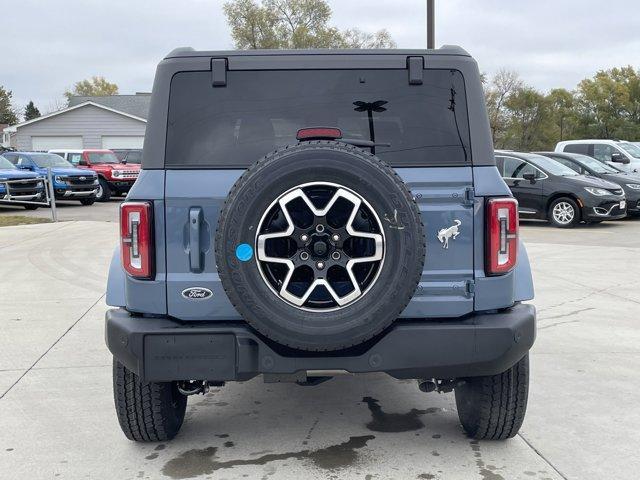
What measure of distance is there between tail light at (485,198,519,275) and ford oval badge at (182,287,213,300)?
4.28 ft

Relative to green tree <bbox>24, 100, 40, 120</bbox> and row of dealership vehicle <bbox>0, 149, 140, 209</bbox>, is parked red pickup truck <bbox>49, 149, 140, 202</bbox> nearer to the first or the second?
row of dealership vehicle <bbox>0, 149, 140, 209</bbox>

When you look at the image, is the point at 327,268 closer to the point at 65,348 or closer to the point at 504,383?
the point at 504,383

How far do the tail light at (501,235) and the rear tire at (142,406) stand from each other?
5.80 ft

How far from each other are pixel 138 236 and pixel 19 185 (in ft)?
62.3

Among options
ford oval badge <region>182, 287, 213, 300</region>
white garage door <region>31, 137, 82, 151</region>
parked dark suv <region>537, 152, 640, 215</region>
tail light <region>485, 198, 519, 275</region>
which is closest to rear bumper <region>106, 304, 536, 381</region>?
ford oval badge <region>182, 287, 213, 300</region>

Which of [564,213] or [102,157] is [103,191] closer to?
[102,157]

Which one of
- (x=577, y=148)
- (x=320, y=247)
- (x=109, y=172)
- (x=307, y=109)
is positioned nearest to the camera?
(x=320, y=247)

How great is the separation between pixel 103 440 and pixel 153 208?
4.82 ft

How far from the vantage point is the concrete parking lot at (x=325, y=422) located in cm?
356

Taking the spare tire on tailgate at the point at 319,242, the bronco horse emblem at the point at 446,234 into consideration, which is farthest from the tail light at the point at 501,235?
the spare tire on tailgate at the point at 319,242

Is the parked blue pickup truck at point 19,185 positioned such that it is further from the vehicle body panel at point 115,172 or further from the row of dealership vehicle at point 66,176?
the vehicle body panel at point 115,172

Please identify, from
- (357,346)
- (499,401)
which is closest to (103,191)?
(499,401)

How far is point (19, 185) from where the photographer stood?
20562mm

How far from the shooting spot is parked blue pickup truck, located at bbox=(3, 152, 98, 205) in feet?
72.1
